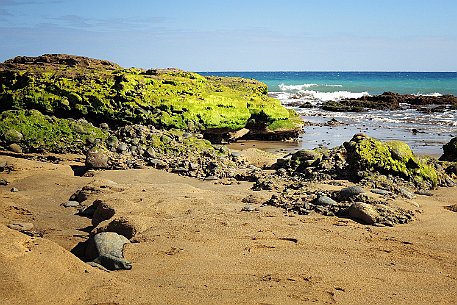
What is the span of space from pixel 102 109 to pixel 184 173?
4741 millimetres

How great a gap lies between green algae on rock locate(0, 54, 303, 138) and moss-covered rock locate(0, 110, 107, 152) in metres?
1.33

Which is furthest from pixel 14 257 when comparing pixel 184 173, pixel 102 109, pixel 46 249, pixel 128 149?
pixel 102 109

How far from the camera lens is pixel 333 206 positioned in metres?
6.05

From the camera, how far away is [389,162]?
8.25m

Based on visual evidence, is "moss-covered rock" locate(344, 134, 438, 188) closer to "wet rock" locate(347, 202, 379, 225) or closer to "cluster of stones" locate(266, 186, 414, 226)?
"cluster of stones" locate(266, 186, 414, 226)

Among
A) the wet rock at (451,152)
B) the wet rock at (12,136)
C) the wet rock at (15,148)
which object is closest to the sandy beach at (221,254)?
the wet rock at (15,148)

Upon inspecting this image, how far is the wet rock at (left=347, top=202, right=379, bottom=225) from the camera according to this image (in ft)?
18.4

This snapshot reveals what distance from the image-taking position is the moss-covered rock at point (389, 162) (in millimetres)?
8125

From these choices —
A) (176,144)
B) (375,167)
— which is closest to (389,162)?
(375,167)

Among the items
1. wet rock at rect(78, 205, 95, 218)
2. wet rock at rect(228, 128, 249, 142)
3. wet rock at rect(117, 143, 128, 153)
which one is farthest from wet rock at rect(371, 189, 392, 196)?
wet rock at rect(228, 128, 249, 142)

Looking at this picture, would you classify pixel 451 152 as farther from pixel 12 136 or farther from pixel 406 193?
pixel 12 136

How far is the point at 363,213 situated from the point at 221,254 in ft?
6.97

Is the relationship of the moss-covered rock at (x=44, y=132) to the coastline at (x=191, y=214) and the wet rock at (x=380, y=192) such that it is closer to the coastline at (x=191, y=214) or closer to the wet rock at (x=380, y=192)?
the coastline at (x=191, y=214)

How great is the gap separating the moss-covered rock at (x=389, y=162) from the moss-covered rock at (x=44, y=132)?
5.74 meters
